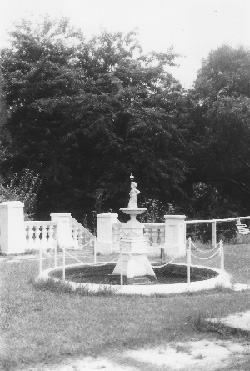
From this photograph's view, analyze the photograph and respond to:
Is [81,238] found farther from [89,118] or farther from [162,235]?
[89,118]

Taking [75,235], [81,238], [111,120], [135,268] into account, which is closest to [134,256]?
[135,268]

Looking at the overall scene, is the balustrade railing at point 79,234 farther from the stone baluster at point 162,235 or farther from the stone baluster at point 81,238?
the stone baluster at point 162,235

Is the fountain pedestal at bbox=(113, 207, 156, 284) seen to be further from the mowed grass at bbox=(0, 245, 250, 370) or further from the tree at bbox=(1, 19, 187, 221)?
the tree at bbox=(1, 19, 187, 221)

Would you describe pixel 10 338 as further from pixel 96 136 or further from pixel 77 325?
pixel 96 136

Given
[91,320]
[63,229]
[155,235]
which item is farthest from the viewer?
[63,229]

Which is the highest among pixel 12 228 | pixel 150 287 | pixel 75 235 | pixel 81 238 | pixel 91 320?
pixel 12 228

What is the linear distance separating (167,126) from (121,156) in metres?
2.69

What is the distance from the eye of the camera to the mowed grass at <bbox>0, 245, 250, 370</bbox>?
712 cm

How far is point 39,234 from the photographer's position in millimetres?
20078

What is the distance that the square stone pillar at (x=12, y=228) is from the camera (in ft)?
61.2

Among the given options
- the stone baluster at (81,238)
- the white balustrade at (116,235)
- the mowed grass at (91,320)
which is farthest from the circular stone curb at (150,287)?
the stone baluster at (81,238)

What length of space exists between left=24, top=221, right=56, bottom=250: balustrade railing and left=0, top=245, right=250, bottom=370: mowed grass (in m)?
7.27

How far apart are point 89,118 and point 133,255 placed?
15865mm

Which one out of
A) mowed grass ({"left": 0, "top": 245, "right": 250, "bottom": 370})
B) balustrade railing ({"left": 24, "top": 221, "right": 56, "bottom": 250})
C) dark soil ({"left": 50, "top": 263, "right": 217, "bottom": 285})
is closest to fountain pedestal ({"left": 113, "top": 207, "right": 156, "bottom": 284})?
dark soil ({"left": 50, "top": 263, "right": 217, "bottom": 285})
